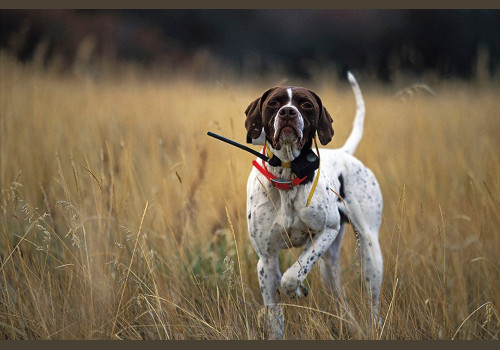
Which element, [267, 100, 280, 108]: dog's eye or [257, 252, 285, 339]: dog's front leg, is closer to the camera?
[267, 100, 280, 108]: dog's eye

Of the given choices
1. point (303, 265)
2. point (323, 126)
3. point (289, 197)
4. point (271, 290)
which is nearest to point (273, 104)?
point (323, 126)

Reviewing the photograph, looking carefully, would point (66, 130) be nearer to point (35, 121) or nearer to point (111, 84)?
point (35, 121)

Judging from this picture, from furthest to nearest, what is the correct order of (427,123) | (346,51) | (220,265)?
1. (346,51)
2. (427,123)
3. (220,265)

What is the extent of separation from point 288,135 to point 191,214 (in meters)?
2.08

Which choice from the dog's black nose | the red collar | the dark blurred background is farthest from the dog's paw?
the dark blurred background

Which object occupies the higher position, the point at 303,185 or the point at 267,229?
the point at 303,185

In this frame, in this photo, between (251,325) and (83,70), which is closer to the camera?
(251,325)

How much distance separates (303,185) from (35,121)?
12.8ft

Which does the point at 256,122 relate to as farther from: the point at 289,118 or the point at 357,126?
the point at 357,126

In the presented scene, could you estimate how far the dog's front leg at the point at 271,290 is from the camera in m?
2.73

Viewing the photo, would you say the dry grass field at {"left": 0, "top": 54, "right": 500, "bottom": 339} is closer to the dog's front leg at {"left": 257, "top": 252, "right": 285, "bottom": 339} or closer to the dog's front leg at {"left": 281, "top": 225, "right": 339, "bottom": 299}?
the dog's front leg at {"left": 257, "top": 252, "right": 285, "bottom": 339}

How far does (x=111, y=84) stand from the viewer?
7734 millimetres

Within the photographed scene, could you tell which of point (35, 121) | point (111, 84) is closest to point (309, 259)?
point (35, 121)

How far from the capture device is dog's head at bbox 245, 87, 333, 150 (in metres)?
2.30
